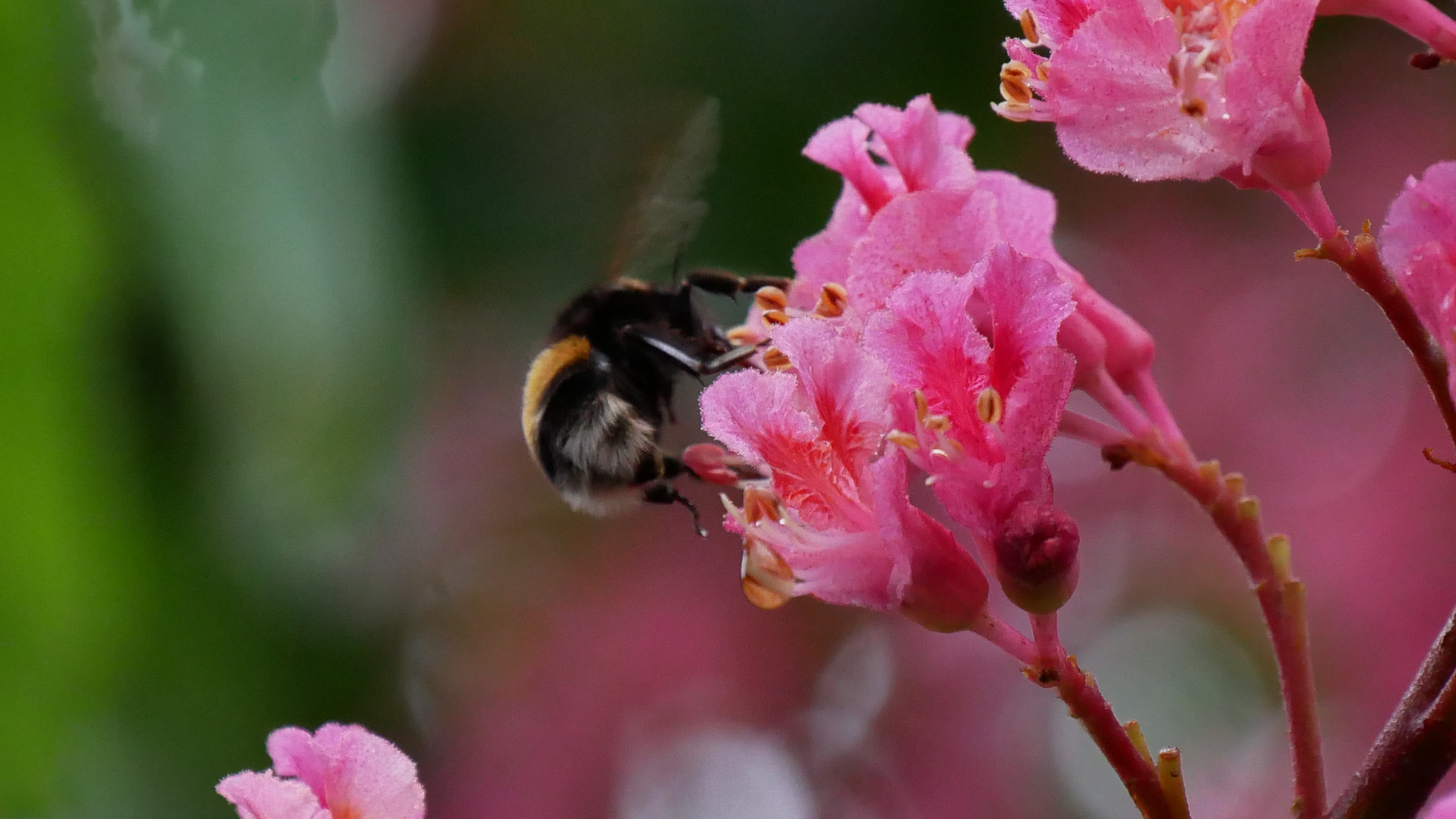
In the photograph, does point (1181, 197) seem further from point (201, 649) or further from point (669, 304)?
point (201, 649)

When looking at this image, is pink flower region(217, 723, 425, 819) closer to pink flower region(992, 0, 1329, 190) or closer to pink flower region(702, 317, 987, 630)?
pink flower region(702, 317, 987, 630)

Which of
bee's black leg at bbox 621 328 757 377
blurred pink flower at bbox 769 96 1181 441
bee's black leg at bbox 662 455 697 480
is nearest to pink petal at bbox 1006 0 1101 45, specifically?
blurred pink flower at bbox 769 96 1181 441

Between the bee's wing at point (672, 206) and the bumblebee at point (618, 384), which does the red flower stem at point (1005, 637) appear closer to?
the bumblebee at point (618, 384)

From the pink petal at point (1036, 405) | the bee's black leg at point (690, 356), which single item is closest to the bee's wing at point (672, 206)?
the bee's black leg at point (690, 356)

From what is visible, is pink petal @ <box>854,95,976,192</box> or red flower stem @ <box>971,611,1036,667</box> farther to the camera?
pink petal @ <box>854,95,976,192</box>

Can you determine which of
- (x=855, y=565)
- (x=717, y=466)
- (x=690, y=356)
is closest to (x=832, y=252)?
(x=717, y=466)

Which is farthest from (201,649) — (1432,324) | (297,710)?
(1432,324)
